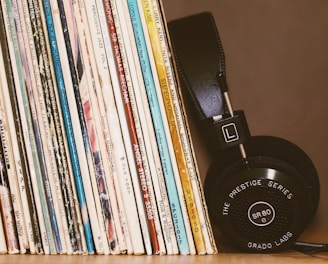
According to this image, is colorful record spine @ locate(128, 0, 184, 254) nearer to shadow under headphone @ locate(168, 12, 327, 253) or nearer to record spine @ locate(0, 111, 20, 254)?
shadow under headphone @ locate(168, 12, 327, 253)

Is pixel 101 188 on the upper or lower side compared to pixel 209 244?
upper

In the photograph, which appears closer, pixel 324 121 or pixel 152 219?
pixel 152 219

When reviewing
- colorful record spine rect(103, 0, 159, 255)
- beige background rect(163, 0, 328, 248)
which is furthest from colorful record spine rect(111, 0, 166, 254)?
beige background rect(163, 0, 328, 248)

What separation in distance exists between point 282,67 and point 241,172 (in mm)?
280

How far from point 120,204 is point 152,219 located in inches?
1.9

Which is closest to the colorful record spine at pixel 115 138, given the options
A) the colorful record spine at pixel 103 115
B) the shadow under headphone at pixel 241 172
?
the colorful record spine at pixel 103 115

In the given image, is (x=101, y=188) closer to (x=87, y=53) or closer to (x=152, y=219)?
(x=152, y=219)

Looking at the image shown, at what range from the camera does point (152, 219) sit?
0.76 m

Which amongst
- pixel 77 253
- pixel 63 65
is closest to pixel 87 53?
pixel 63 65

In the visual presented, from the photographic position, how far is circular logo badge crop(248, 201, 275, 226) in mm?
750

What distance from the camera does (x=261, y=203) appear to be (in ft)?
2.46

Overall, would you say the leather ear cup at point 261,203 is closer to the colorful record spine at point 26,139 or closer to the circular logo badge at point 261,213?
the circular logo badge at point 261,213

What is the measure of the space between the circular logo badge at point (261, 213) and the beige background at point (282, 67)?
21 cm

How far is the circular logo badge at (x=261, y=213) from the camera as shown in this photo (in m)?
0.75
